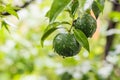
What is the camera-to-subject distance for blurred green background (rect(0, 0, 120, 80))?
2561 millimetres

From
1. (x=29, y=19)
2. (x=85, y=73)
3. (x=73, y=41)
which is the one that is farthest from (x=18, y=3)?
(x=29, y=19)

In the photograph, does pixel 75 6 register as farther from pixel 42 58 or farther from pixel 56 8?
pixel 42 58

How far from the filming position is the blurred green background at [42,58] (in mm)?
2561

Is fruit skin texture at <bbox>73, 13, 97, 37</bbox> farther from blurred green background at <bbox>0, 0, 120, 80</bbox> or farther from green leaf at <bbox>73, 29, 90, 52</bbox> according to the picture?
blurred green background at <bbox>0, 0, 120, 80</bbox>

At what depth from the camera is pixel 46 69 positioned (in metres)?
3.25

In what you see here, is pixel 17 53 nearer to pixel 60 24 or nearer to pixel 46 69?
pixel 46 69

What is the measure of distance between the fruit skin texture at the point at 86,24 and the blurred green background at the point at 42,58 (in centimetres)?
96

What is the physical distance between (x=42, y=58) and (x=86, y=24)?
6.08 ft

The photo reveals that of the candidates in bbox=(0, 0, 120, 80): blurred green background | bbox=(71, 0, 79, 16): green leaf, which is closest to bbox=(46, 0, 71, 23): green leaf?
bbox=(71, 0, 79, 16): green leaf

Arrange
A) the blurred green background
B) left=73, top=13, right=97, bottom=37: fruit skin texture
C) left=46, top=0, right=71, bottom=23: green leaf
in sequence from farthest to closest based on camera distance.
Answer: the blurred green background → left=73, top=13, right=97, bottom=37: fruit skin texture → left=46, top=0, right=71, bottom=23: green leaf

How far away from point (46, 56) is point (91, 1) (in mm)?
1912

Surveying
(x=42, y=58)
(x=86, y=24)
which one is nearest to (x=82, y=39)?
(x=86, y=24)

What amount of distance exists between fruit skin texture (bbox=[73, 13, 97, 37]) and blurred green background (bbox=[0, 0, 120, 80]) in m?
0.96

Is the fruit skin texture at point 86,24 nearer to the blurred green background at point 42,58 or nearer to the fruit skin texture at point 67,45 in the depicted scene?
the fruit skin texture at point 67,45
